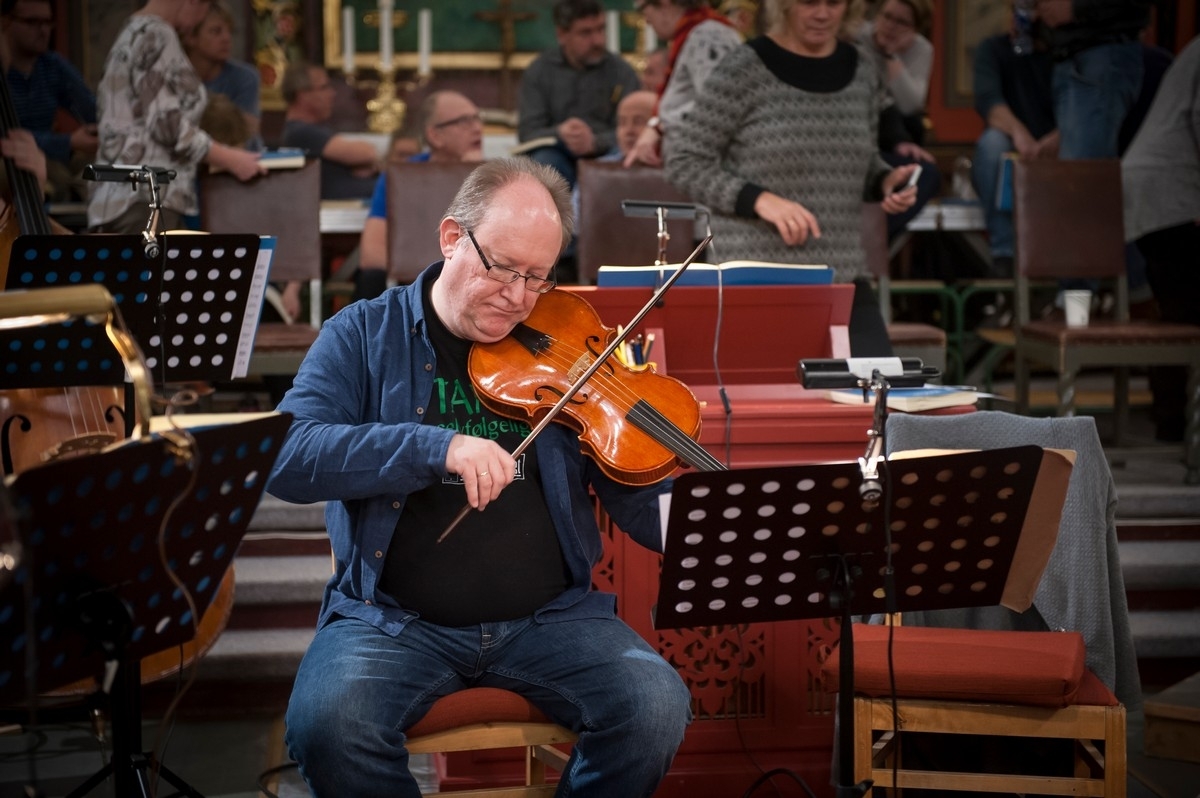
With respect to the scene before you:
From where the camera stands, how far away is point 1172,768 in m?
3.20

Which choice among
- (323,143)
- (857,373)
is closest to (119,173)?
(857,373)

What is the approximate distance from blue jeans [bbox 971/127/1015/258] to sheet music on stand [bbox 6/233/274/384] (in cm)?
357

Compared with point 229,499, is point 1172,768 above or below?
below

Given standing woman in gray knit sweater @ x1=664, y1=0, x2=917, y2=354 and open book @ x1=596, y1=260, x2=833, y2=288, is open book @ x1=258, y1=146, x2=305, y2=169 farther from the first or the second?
open book @ x1=596, y1=260, x2=833, y2=288

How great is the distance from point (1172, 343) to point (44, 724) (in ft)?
11.7

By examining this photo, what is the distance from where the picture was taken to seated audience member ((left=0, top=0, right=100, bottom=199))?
5.18 metres

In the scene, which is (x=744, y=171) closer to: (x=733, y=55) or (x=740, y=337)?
(x=733, y=55)

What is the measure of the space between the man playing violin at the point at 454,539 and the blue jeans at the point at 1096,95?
3.46 meters

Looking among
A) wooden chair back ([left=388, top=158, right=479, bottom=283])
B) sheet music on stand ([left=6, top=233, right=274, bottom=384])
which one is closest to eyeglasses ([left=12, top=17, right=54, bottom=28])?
wooden chair back ([left=388, top=158, right=479, bottom=283])

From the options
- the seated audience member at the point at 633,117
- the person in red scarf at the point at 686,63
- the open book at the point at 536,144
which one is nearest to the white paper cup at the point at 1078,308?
the person in red scarf at the point at 686,63

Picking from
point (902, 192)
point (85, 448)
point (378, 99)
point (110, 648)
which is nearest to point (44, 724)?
point (85, 448)

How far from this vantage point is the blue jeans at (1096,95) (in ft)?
17.0

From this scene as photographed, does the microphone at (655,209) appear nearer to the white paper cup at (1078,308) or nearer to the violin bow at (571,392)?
the violin bow at (571,392)

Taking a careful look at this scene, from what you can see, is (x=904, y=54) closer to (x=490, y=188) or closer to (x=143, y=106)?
(x=143, y=106)
